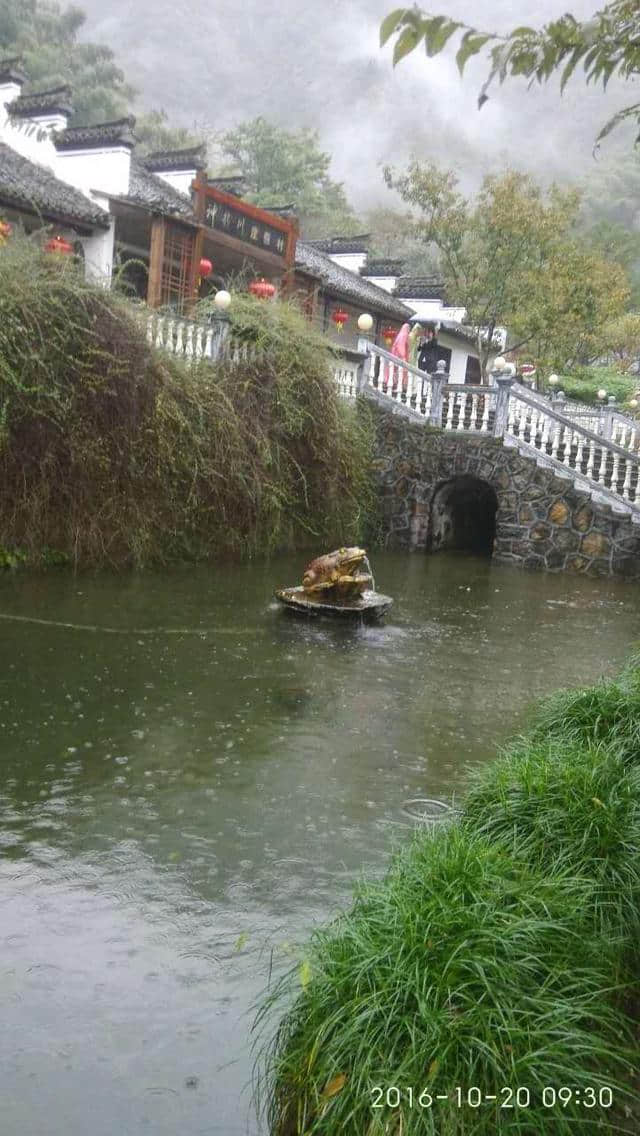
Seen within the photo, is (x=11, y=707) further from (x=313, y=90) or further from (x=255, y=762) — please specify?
(x=313, y=90)

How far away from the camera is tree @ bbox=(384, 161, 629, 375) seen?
75.8 feet

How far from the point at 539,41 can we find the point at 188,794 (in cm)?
368

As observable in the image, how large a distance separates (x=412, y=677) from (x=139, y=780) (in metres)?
3.23

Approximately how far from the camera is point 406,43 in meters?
2.53

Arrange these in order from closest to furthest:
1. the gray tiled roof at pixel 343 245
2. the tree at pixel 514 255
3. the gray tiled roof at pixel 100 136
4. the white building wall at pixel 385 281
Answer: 1. the gray tiled roof at pixel 100 136
2. the tree at pixel 514 255
3. the white building wall at pixel 385 281
4. the gray tiled roof at pixel 343 245

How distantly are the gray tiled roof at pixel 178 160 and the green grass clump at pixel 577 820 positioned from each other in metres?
19.1

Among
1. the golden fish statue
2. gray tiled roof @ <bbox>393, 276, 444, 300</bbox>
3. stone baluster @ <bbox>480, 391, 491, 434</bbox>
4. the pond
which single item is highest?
gray tiled roof @ <bbox>393, 276, 444, 300</bbox>

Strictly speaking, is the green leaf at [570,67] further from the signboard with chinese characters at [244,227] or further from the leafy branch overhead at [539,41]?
the signboard with chinese characters at [244,227]

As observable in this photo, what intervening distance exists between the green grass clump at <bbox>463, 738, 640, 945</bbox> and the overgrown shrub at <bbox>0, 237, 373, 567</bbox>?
7.36 metres

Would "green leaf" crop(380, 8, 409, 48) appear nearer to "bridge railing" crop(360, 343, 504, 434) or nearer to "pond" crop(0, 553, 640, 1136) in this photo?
"pond" crop(0, 553, 640, 1136)

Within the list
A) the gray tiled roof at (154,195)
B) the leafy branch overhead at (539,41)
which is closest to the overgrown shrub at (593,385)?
the gray tiled roof at (154,195)

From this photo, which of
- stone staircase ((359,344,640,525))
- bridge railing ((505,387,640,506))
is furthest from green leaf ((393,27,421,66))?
bridge railing ((505,387,640,506))

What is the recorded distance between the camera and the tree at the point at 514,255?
23094 mm

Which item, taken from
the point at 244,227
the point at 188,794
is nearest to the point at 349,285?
the point at 244,227
